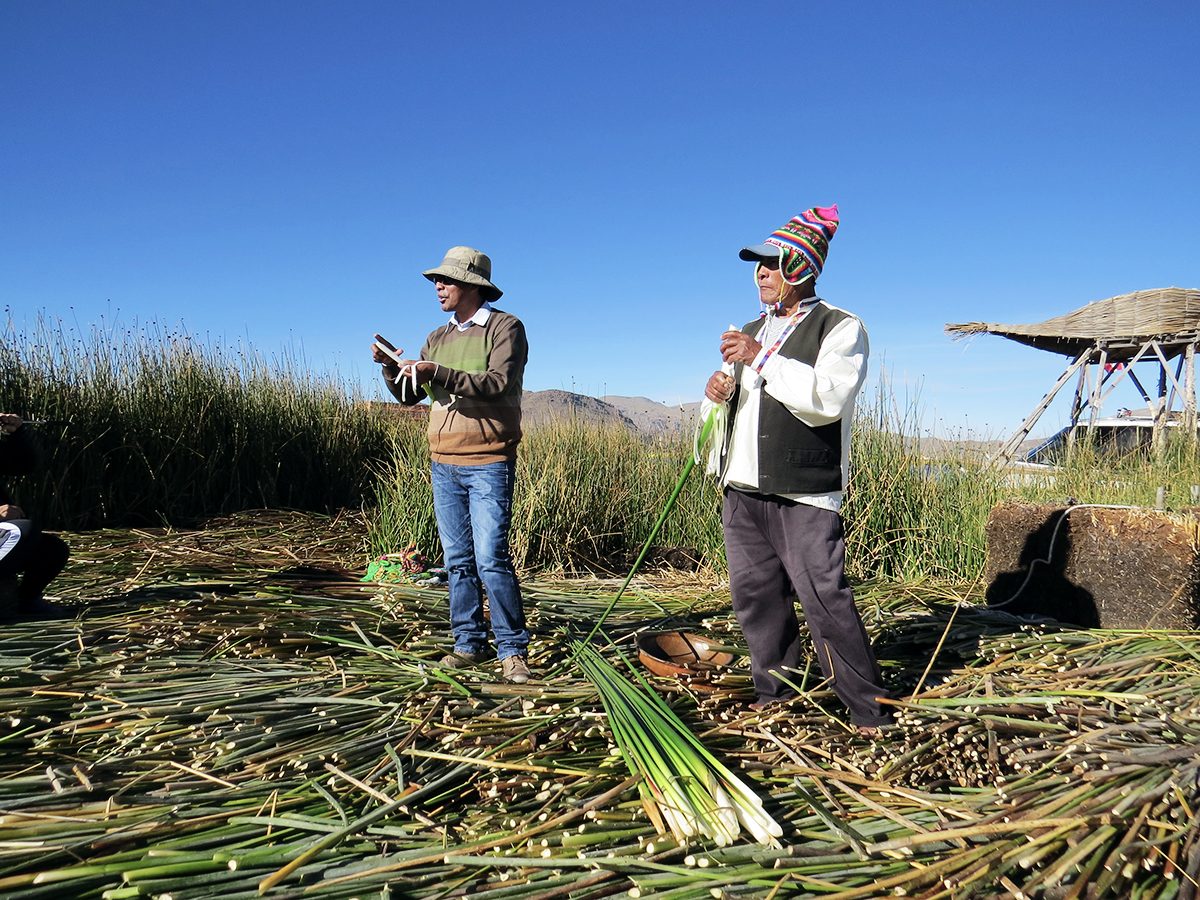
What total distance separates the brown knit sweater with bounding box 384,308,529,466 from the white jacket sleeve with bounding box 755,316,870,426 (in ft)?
3.97

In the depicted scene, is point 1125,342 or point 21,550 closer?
point 21,550

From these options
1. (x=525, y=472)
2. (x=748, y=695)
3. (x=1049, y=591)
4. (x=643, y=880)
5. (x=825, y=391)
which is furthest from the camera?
(x=525, y=472)

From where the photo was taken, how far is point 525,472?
6.54 meters

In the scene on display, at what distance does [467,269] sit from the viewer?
3568 mm

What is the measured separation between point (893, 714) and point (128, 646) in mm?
3100

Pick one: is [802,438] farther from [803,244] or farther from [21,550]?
[21,550]

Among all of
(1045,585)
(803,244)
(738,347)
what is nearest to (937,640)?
(1045,585)

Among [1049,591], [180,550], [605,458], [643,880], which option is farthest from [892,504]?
[180,550]

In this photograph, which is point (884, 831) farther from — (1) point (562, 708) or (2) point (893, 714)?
(1) point (562, 708)

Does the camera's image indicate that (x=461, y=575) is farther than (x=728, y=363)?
Yes

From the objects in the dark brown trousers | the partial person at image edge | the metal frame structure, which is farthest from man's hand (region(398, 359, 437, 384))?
the metal frame structure

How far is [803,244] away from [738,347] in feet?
1.34

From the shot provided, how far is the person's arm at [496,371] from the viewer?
130 inches

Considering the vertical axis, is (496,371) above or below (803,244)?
below
